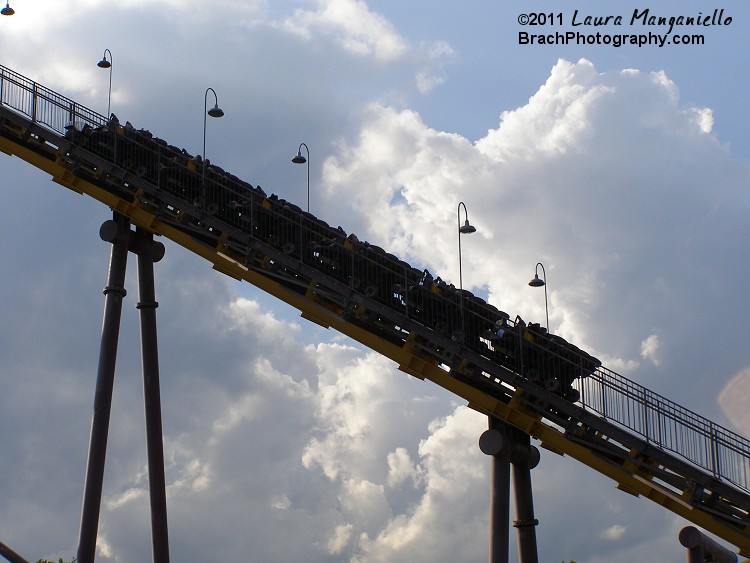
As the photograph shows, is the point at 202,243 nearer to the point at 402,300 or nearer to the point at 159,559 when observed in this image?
the point at 402,300

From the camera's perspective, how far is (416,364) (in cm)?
2619

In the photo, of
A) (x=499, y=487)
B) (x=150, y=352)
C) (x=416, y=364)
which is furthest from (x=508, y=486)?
(x=150, y=352)

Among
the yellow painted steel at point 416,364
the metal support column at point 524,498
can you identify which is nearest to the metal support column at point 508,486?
the metal support column at point 524,498

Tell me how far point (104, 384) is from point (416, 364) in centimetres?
718

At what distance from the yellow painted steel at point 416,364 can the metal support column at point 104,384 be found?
27.5 inches

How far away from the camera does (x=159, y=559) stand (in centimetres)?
2788

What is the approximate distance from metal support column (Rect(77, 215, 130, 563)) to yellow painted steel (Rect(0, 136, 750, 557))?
70 cm

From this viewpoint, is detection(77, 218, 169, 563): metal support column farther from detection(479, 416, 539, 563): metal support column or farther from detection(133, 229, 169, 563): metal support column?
detection(479, 416, 539, 563): metal support column

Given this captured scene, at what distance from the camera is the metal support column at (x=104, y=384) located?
26.5m

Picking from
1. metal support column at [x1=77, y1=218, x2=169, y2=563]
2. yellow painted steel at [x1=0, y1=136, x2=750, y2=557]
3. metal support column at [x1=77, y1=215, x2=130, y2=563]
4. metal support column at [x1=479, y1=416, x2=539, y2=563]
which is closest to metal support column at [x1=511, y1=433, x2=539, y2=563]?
metal support column at [x1=479, y1=416, x2=539, y2=563]

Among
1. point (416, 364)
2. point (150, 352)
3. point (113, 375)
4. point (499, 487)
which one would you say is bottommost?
point (499, 487)

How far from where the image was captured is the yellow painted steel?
24312mm

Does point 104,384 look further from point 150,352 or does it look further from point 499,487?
point 499,487

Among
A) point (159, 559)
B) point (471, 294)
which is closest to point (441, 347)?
point (471, 294)
